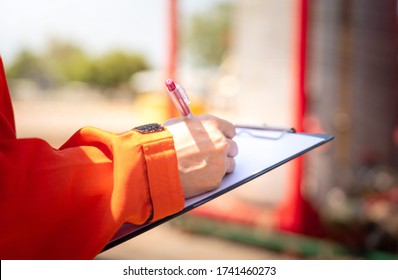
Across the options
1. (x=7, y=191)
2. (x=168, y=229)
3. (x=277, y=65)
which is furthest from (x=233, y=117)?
(x=7, y=191)

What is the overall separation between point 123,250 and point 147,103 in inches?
48.8

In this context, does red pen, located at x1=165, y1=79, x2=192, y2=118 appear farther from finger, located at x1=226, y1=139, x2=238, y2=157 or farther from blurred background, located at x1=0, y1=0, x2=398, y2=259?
blurred background, located at x1=0, y1=0, x2=398, y2=259

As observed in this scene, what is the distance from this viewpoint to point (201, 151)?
3.00 feet

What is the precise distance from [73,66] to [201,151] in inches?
727

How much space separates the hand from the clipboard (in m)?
0.02

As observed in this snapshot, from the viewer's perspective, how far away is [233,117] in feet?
12.0

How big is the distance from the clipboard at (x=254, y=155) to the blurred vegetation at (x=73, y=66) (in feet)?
48.6

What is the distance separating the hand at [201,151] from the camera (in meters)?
0.90

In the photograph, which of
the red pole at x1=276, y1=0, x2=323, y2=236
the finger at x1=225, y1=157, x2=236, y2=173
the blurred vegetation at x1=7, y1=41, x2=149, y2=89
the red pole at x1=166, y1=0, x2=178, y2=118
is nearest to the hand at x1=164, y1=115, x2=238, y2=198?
the finger at x1=225, y1=157, x2=236, y2=173

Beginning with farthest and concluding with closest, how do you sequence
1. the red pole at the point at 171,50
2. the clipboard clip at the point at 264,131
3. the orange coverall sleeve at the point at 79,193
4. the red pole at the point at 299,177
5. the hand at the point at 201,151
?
the red pole at the point at 171,50 → the red pole at the point at 299,177 → the clipboard clip at the point at 264,131 → the hand at the point at 201,151 → the orange coverall sleeve at the point at 79,193

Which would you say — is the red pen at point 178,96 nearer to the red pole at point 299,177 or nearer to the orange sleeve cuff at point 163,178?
the orange sleeve cuff at point 163,178

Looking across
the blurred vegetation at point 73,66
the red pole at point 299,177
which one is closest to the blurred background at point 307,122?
the red pole at point 299,177

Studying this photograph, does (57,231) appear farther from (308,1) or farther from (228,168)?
(308,1)

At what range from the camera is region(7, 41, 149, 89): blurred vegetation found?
1630 centimetres
